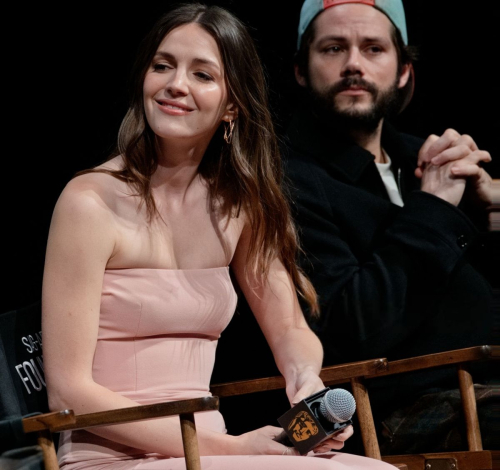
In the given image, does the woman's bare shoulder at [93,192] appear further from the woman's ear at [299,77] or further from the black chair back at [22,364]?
the woman's ear at [299,77]

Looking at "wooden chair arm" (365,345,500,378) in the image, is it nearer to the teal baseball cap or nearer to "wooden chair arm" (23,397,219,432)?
"wooden chair arm" (23,397,219,432)

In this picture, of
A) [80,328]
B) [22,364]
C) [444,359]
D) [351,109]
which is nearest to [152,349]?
[80,328]

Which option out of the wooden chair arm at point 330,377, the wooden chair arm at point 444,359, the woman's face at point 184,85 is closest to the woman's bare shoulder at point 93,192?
the woman's face at point 184,85

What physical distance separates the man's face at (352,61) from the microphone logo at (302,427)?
145 cm

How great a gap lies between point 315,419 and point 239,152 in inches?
34.6

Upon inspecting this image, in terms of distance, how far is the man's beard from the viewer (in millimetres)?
3361

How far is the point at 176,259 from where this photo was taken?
2553mm

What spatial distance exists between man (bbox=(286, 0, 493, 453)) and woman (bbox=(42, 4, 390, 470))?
0.25 meters

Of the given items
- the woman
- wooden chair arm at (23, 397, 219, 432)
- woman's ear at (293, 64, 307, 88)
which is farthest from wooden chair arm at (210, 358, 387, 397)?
woman's ear at (293, 64, 307, 88)

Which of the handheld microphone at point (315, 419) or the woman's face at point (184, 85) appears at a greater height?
the woman's face at point (184, 85)

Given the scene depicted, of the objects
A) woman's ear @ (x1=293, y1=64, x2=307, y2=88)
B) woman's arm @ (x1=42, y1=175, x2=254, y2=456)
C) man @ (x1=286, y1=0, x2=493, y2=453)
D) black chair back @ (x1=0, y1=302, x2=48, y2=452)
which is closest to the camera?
woman's arm @ (x1=42, y1=175, x2=254, y2=456)

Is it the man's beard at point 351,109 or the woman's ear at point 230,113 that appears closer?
the woman's ear at point 230,113

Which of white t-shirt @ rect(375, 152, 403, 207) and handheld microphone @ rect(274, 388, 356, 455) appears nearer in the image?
handheld microphone @ rect(274, 388, 356, 455)

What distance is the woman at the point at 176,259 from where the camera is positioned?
2297 millimetres
